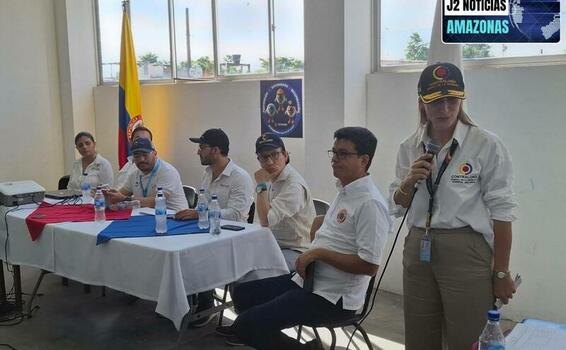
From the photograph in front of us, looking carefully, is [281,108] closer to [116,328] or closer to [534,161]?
[534,161]

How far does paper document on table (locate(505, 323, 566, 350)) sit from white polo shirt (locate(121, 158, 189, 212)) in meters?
2.55

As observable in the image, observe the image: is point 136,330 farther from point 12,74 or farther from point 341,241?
point 12,74

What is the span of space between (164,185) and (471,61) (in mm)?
2169

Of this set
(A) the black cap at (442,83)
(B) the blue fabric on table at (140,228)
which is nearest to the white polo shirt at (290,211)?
(B) the blue fabric on table at (140,228)

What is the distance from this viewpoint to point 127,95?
5207 mm

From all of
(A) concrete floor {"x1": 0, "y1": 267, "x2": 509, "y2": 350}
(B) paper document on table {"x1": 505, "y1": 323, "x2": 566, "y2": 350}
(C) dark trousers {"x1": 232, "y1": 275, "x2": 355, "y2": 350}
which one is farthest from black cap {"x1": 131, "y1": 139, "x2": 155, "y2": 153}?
(B) paper document on table {"x1": 505, "y1": 323, "x2": 566, "y2": 350}

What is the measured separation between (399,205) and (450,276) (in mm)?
315

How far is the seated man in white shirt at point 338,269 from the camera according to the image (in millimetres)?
2125

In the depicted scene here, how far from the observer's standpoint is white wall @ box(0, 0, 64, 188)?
5.61m

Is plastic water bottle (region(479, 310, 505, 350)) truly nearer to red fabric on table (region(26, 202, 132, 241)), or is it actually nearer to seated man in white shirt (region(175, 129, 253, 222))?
seated man in white shirt (region(175, 129, 253, 222))

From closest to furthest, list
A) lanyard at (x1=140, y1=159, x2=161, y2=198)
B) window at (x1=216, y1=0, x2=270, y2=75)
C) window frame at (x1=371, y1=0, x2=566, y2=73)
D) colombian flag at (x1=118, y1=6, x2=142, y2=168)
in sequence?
1. window frame at (x1=371, y1=0, x2=566, y2=73)
2. lanyard at (x1=140, y1=159, x2=161, y2=198)
3. window at (x1=216, y1=0, x2=270, y2=75)
4. colombian flag at (x1=118, y1=6, x2=142, y2=168)

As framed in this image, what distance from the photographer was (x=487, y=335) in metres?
1.25

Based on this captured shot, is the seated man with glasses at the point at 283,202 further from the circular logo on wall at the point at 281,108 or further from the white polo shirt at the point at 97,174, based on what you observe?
the white polo shirt at the point at 97,174

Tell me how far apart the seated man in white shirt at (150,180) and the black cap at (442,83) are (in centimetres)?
221
